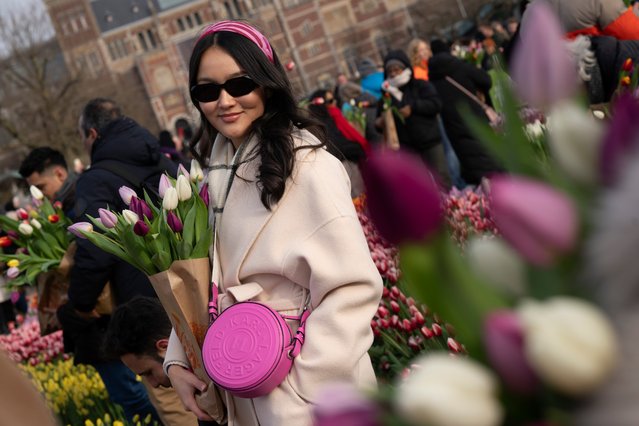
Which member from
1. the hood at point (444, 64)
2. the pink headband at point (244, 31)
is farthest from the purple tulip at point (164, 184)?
the hood at point (444, 64)

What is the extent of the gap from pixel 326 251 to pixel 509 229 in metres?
1.57

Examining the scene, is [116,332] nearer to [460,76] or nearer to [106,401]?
[106,401]

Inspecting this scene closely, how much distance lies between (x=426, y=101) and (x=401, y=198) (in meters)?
6.87

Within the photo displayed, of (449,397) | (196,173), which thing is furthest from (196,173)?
(449,397)

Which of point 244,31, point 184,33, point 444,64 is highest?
point 184,33

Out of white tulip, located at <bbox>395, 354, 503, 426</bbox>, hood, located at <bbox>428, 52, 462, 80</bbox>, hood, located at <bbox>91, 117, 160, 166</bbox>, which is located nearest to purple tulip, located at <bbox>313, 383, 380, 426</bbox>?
white tulip, located at <bbox>395, 354, 503, 426</bbox>

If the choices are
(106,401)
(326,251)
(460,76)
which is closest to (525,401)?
(326,251)

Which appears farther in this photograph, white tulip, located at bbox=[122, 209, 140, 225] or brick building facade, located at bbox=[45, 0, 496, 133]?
brick building facade, located at bbox=[45, 0, 496, 133]

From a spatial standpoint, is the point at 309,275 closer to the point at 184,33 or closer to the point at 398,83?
the point at 398,83

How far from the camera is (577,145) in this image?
663mm

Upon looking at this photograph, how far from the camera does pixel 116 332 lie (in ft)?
12.0

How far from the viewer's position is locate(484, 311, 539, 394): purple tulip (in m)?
0.60

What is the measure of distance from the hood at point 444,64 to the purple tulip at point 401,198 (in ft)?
21.5

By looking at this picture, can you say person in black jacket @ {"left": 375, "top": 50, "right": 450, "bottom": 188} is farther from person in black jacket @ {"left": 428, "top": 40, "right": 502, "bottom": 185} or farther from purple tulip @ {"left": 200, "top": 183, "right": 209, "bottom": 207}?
purple tulip @ {"left": 200, "top": 183, "right": 209, "bottom": 207}
